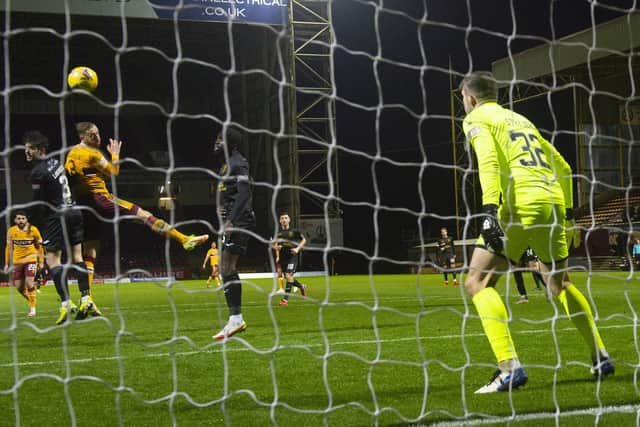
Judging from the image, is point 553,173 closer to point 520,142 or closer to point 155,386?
point 520,142

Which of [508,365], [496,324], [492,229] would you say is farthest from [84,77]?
[508,365]

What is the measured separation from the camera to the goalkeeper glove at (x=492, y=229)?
405cm

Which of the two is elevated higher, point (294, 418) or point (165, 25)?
point (165, 25)

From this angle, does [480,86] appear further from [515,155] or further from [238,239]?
[238,239]

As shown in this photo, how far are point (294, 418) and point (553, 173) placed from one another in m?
2.06

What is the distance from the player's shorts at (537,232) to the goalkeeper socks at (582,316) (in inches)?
9.1

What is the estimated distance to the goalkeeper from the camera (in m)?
4.16

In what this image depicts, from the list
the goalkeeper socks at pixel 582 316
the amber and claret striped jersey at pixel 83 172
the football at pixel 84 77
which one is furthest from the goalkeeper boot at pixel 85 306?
the goalkeeper socks at pixel 582 316

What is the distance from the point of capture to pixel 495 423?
3.41 meters

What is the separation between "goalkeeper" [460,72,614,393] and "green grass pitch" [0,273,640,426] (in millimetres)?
143

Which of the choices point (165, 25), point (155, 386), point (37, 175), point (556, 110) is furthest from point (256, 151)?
point (155, 386)

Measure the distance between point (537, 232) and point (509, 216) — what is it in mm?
177

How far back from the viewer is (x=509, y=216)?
4430 millimetres

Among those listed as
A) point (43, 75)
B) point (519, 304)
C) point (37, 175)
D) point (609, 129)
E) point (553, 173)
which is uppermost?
point (43, 75)
